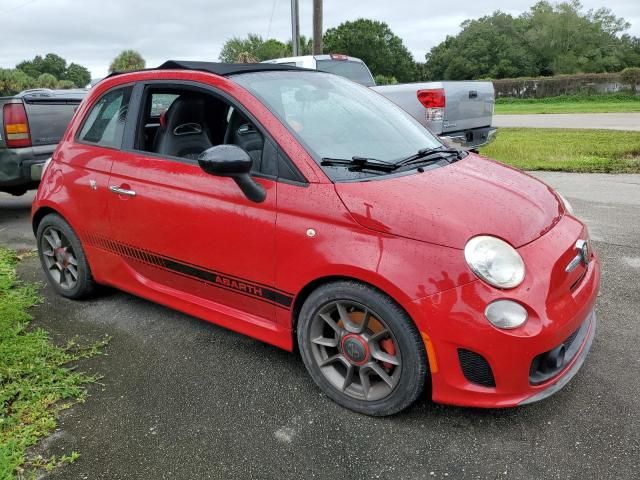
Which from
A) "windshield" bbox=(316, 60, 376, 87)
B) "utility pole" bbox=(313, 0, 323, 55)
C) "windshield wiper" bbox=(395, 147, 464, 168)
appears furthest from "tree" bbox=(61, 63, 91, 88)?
"windshield wiper" bbox=(395, 147, 464, 168)

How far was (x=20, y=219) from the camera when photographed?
7.00 meters

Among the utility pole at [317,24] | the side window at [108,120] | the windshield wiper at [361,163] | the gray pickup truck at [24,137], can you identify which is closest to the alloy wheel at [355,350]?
the windshield wiper at [361,163]

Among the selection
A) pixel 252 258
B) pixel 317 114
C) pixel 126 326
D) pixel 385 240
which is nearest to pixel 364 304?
pixel 385 240

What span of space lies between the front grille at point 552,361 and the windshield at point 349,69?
7.80 m

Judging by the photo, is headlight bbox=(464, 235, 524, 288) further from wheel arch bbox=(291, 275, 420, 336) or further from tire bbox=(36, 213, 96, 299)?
tire bbox=(36, 213, 96, 299)

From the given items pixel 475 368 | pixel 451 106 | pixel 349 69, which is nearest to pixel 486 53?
pixel 349 69

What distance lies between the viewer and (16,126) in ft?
20.3

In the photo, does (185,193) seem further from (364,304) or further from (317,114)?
(364,304)

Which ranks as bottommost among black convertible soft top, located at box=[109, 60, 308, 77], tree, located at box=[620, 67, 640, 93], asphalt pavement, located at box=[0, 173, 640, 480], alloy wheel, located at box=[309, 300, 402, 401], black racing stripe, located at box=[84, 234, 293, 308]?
asphalt pavement, located at box=[0, 173, 640, 480]

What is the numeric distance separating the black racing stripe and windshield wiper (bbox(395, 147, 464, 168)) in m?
0.93

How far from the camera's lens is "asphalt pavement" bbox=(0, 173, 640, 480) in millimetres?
2254

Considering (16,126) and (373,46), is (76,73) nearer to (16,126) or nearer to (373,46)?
(373,46)

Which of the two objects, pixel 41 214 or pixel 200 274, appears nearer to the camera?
pixel 200 274

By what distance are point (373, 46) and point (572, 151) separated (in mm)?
68352
